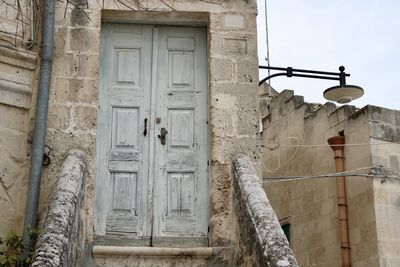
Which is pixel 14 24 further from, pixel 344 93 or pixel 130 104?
pixel 344 93

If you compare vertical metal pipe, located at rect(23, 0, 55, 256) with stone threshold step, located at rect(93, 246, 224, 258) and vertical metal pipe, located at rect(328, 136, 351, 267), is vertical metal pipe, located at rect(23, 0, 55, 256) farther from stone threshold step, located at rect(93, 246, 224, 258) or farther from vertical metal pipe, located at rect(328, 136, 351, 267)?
vertical metal pipe, located at rect(328, 136, 351, 267)

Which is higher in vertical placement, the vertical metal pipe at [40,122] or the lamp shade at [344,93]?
the lamp shade at [344,93]

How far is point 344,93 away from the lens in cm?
954

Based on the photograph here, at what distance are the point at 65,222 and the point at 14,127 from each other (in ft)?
6.03

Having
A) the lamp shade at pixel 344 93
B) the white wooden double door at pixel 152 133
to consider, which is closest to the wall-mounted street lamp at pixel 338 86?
the lamp shade at pixel 344 93

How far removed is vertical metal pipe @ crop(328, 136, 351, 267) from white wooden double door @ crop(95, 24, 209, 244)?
4.89 m

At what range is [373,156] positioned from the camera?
10.8 meters

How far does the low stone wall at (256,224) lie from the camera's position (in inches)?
195

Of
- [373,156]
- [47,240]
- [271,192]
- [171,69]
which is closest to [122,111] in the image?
[171,69]

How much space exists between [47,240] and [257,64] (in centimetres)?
315

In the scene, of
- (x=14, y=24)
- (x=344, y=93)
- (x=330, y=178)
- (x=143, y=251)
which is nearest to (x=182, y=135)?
(x=143, y=251)

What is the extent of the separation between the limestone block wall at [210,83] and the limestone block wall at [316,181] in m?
4.54

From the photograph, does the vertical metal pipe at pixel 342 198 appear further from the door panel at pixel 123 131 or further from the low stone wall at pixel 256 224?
the door panel at pixel 123 131

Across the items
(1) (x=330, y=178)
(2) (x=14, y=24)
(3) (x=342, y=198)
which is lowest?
(3) (x=342, y=198)
